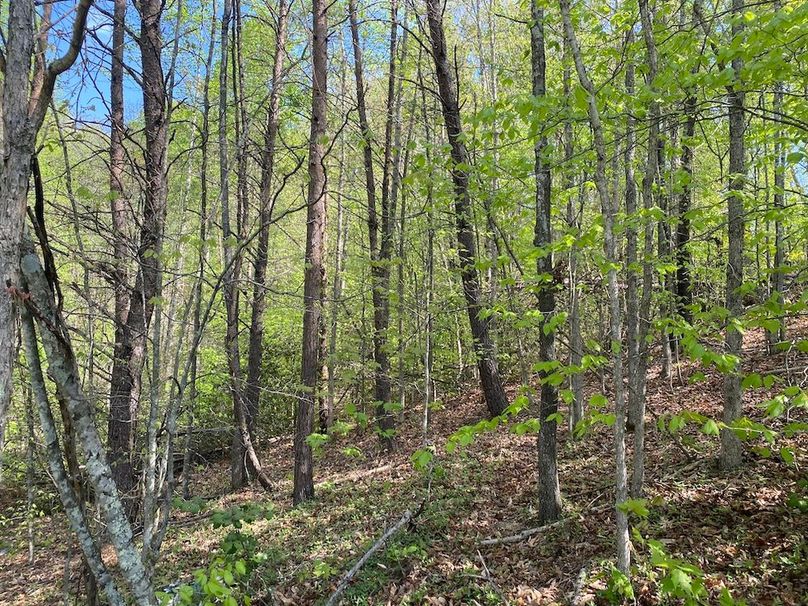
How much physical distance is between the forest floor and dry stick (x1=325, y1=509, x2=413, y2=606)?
124mm

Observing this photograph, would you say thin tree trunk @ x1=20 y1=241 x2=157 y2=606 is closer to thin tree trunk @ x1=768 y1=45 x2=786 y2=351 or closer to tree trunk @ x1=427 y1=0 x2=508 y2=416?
tree trunk @ x1=427 y1=0 x2=508 y2=416

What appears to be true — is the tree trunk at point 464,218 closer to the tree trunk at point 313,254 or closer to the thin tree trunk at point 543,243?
the thin tree trunk at point 543,243

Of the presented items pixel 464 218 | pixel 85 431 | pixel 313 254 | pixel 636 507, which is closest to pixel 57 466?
pixel 85 431

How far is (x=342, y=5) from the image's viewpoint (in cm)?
941

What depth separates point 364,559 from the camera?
480cm

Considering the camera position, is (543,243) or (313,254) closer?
(543,243)

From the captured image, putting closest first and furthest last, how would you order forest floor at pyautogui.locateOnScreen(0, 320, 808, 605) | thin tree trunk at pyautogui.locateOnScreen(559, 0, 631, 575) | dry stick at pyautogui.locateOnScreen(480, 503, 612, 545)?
thin tree trunk at pyautogui.locateOnScreen(559, 0, 631, 575), forest floor at pyautogui.locateOnScreen(0, 320, 808, 605), dry stick at pyautogui.locateOnScreen(480, 503, 612, 545)

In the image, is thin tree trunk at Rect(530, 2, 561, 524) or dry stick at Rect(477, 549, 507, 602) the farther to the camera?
thin tree trunk at Rect(530, 2, 561, 524)

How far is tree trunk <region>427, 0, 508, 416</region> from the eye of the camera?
5871mm

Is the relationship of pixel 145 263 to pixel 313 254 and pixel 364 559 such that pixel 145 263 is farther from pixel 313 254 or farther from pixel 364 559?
pixel 364 559

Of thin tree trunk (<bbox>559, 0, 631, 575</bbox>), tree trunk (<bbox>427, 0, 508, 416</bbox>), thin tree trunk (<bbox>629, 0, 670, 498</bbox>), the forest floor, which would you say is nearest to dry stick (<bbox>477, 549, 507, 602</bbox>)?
the forest floor

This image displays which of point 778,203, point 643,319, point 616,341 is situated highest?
point 778,203

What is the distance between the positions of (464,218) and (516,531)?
404cm

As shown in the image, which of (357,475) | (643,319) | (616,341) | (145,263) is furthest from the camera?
(357,475)
